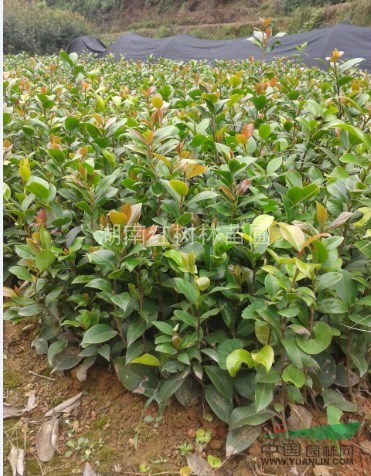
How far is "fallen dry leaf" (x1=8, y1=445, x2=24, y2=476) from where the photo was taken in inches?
58.7


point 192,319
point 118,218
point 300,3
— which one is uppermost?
point 118,218

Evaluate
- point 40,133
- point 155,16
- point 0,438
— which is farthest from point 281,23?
point 0,438

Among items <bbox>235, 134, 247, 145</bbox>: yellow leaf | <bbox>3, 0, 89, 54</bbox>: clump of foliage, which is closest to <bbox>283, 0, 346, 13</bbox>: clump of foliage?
<bbox>3, 0, 89, 54</bbox>: clump of foliage

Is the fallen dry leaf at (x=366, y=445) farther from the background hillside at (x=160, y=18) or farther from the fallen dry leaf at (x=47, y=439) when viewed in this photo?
the background hillside at (x=160, y=18)

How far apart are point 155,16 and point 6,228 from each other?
31983mm

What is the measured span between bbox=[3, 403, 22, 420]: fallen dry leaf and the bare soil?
2 centimetres

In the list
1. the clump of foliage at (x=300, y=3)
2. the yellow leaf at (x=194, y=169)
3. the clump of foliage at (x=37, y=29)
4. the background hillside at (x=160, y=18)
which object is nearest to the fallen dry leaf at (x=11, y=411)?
the yellow leaf at (x=194, y=169)

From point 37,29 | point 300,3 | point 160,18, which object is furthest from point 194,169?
point 160,18

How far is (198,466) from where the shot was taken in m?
1.46

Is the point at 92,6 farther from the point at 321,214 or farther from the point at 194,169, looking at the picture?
the point at 321,214

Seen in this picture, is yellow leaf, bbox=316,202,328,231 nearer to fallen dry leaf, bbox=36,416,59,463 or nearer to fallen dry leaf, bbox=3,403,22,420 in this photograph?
fallen dry leaf, bbox=36,416,59,463

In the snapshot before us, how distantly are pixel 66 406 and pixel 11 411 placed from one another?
209mm

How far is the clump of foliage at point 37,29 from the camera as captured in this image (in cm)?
2058

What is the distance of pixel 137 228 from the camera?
5.09 feet
